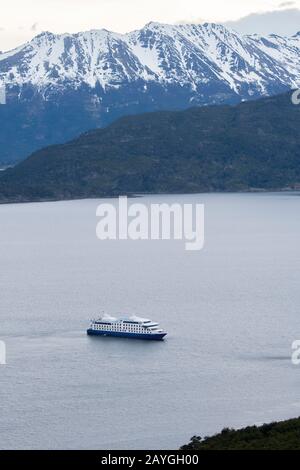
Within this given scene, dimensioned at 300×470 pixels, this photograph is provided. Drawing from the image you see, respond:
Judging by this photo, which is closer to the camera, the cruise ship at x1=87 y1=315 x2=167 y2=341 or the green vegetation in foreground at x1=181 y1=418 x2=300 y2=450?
the green vegetation in foreground at x1=181 y1=418 x2=300 y2=450

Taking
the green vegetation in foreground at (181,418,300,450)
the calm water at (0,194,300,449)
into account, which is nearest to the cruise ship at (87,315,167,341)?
the calm water at (0,194,300,449)

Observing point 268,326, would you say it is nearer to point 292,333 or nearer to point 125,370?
point 292,333

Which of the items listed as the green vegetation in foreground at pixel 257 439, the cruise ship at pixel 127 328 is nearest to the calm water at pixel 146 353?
the cruise ship at pixel 127 328

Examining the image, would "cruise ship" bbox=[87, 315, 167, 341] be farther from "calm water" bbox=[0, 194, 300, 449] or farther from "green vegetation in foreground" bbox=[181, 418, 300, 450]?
"green vegetation in foreground" bbox=[181, 418, 300, 450]

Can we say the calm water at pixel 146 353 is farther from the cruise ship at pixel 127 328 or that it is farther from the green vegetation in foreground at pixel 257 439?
the green vegetation in foreground at pixel 257 439

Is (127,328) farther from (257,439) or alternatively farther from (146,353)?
(257,439)

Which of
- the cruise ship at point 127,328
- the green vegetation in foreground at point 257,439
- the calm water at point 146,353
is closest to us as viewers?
the green vegetation in foreground at point 257,439
